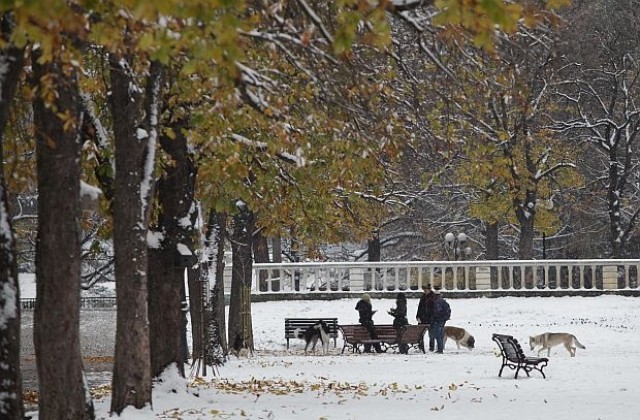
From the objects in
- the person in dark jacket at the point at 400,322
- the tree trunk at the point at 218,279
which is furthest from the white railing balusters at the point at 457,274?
the tree trunk at the point at 218,279

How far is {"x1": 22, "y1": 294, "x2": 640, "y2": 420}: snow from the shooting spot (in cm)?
1551

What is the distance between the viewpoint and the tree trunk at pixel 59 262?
11938mm

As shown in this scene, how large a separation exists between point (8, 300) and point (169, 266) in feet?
18.6

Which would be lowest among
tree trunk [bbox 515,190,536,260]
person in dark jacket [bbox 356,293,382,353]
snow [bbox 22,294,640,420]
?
snow [bbox 22,294,640,420]

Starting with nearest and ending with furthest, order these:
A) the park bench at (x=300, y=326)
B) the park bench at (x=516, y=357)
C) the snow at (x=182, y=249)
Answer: the snow at (x=182, y=249)
the park bench at (x=516, y=357)
the park bench at (x=300, y=326)

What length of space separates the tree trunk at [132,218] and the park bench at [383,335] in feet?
52.5

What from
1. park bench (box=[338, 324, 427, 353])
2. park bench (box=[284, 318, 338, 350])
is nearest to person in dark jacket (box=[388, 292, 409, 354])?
park bench (box=[338, 324, 427, 353])

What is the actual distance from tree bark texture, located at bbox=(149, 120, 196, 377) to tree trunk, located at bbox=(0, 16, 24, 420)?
539 centimetres

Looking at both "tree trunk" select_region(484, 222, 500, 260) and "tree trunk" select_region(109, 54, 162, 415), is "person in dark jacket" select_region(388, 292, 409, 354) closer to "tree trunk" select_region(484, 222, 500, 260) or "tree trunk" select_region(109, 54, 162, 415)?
"tree trunk" select_region(484, 222, 500, 260)

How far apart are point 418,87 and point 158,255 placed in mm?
4275

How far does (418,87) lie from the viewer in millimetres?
16312

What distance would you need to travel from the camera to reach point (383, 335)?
30.4m

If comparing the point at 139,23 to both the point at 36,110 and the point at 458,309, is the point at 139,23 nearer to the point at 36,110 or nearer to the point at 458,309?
the point at 36,110

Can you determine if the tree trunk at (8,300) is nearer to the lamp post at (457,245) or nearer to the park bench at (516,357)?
the park bench at (516,357)
